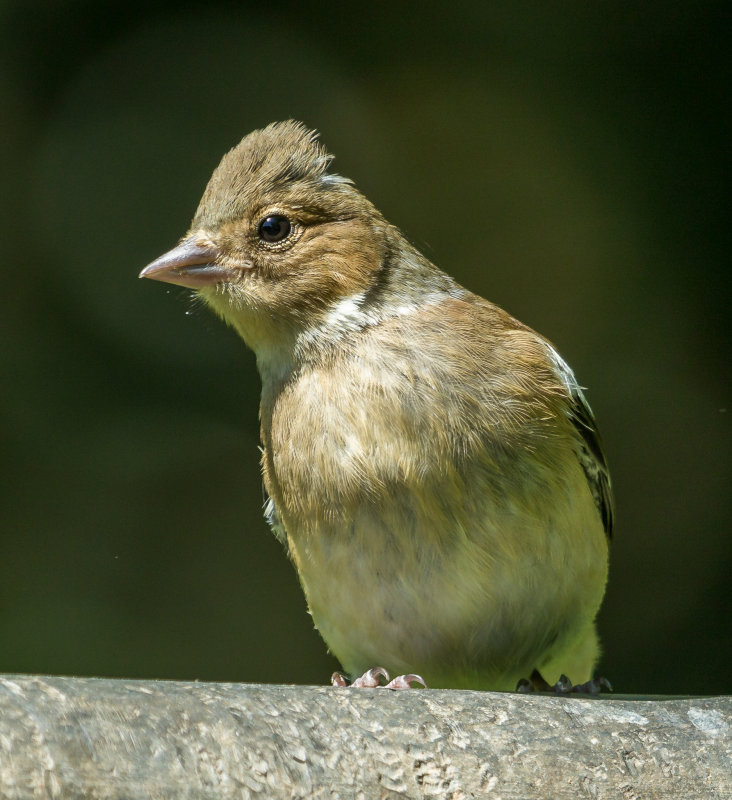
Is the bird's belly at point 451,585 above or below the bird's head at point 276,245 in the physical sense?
below

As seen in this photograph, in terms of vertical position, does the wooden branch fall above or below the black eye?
below

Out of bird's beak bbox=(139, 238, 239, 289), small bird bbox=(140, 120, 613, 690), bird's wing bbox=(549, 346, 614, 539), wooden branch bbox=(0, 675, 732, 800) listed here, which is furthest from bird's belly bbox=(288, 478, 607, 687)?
bird's beak bbox=(139, 238, 239, 289)

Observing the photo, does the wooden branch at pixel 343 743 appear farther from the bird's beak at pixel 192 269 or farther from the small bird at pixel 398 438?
the bird's beak at pixel 192 269

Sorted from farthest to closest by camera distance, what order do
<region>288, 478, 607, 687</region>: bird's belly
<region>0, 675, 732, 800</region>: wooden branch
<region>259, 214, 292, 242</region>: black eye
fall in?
<region>259, 214, 292, 242</region>: black eye < <region>288, 478, 607, 687</region>: bird's belly < <region>0, 675, 732, 800</region>: wooden branch

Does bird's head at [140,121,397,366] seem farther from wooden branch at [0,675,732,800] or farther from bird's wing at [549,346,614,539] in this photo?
wooden branch at [0,675,732,800]

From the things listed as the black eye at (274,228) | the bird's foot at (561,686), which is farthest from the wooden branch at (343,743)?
the black eye at (274,228)

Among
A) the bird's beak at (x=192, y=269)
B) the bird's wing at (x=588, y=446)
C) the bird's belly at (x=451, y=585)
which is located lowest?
the bird's belly at (x=451, y=585)

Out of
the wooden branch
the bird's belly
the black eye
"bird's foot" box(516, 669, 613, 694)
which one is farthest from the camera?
the black eye

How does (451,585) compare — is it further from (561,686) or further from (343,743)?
(343,743)

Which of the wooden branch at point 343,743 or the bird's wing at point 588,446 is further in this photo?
the bird's wing at point 588,446
